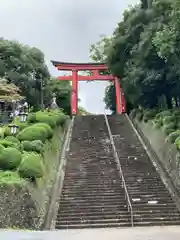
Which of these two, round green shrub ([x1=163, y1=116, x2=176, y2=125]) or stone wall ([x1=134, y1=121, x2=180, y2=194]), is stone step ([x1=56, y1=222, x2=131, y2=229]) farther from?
round green shrub ([x1=163, y1=116, x2=176, y2=125])

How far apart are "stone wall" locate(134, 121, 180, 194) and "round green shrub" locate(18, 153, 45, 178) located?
5949 millimetres

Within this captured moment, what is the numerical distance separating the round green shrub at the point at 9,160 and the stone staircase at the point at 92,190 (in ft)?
7.85

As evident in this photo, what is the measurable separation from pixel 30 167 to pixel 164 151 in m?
8.55

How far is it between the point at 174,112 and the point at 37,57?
22.3m

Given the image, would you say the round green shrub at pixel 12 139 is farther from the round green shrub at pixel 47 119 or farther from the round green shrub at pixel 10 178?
the round green shrub at pixel 47 119

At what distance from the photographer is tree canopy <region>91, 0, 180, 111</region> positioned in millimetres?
22578

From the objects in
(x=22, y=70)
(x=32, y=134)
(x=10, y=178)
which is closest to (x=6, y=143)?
(x=32, y=134)

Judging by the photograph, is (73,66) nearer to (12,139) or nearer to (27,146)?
(12,139)

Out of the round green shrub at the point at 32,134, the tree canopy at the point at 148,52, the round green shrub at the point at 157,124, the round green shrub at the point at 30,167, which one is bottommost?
the round green shrub at the point at 30,167

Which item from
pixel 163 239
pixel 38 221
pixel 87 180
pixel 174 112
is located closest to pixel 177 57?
pixel 174 112

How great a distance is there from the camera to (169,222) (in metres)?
16.4

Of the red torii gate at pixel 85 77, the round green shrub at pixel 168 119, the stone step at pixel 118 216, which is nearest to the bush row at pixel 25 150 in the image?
the stone step at pixel 118 216

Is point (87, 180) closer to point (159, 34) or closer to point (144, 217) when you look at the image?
point (144, 217)

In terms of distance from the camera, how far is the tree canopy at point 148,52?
22578 millimetres
